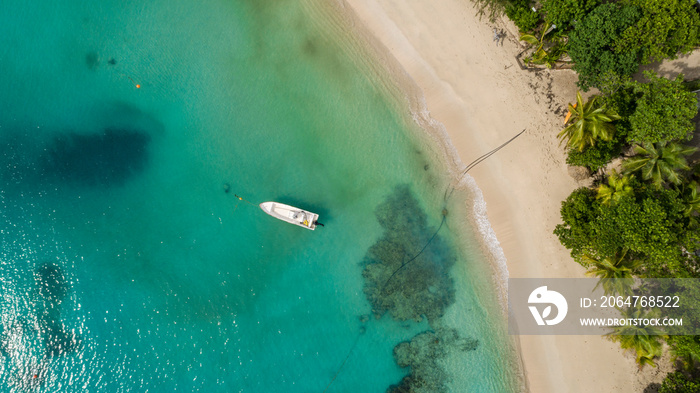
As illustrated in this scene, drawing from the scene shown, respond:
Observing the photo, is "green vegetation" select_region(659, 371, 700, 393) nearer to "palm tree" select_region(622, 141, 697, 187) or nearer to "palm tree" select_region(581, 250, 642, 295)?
"palm tree" select_region(581, 250, 642, 295)

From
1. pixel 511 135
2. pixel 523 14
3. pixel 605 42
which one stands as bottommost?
pixel 511 135

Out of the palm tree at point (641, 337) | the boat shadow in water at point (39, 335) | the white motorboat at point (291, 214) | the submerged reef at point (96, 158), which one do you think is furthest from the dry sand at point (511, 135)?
the boat shadow in water at point (39, 335)

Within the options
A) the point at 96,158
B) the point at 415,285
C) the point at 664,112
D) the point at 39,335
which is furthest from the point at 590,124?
the point at 39,335

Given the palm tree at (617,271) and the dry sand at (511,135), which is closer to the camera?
the palm tree at (617,271)

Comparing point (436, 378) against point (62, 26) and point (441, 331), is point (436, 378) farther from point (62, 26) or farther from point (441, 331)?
point (62, 26)

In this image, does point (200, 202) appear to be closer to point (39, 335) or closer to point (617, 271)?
point (39, 335)

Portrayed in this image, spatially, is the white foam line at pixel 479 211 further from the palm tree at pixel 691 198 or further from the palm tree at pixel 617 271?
the palm tree at pixel 691 198
